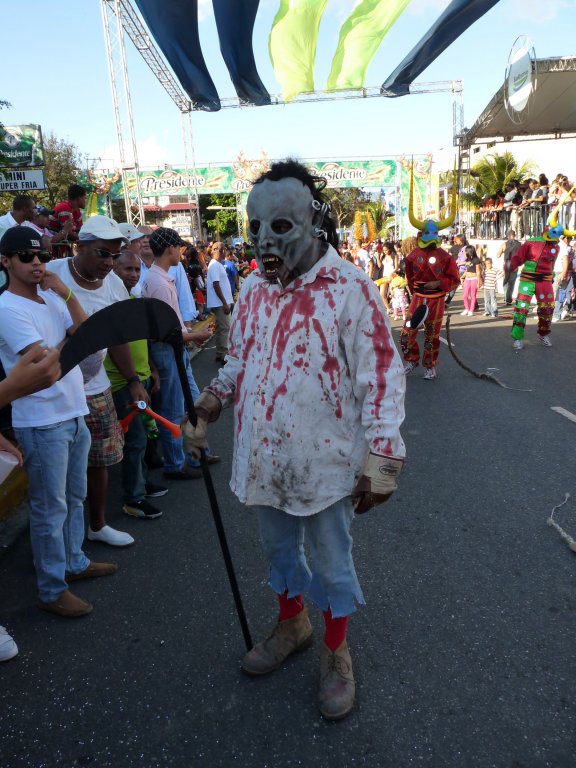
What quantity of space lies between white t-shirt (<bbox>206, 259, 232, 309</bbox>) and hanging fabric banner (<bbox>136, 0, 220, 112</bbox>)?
915 cm

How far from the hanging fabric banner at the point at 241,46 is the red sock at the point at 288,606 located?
51.4ft

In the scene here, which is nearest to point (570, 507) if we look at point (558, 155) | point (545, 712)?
point (545, 712)

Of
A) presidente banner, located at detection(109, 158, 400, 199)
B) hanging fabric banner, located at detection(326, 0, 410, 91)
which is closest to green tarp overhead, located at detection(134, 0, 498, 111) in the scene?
hanging fabric banner, located at detection(326, 0, 410, 91)

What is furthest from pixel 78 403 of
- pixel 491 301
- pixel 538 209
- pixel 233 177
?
pixel 233 177

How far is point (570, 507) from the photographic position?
3525 millimetres

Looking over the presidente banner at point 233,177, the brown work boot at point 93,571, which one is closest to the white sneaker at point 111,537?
the brown work boot at point 93,571

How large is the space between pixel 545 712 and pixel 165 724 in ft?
4.59

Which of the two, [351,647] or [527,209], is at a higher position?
[527,209]

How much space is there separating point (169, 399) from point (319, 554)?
96.8 inches

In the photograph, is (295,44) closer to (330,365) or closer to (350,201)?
(330,365)

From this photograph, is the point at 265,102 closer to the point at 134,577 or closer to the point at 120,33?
the point at 120,33

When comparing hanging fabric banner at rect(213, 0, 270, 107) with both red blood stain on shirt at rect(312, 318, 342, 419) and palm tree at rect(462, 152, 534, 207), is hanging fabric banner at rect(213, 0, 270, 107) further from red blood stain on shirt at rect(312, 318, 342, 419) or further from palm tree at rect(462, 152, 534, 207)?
red blood stain on shirt at rect(312, 318, 342, 419)

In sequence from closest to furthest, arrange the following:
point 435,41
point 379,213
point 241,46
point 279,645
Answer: point 279,645
point 435,41
point 241,46
point 379,213

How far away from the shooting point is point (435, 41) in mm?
15547
